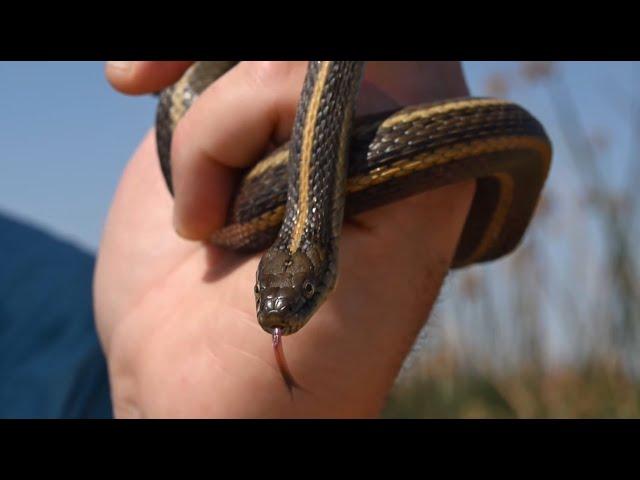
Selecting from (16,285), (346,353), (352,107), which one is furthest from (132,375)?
(16,285)

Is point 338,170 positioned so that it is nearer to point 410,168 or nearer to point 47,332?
point 410,168

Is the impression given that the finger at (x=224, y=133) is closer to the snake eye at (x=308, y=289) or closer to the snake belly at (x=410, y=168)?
the snake belly at (x=410, y=168)

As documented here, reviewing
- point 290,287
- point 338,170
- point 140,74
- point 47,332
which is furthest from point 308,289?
point 47,332

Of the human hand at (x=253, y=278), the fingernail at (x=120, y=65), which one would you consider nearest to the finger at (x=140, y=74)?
the fingernail at (x=120, y=65)

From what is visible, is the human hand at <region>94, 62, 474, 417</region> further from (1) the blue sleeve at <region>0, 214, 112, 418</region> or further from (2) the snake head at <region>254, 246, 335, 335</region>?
(1) the blue sleeve at <region>0, 214, 112, 418</region>

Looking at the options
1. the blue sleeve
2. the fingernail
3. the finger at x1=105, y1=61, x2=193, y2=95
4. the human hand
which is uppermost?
the fingernail

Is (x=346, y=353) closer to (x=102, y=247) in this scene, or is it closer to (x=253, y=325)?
(x=253, y=325)

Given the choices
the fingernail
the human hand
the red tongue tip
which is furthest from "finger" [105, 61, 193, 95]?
the red tongue tip
